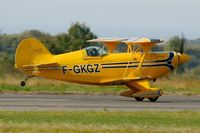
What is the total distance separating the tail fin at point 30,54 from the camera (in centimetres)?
3189

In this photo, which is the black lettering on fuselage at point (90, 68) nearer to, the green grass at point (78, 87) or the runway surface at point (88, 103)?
the runway surface at point (88, 103)

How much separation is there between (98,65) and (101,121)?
11.5 m

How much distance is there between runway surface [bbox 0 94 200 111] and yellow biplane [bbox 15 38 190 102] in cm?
80

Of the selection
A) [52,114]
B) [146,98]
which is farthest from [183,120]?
[146,98]

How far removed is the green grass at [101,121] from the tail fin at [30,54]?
906 centimetres

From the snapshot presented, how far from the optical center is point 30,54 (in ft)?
105

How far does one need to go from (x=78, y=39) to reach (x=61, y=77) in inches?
1479

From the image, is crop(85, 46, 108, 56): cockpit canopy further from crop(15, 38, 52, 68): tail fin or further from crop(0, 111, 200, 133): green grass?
crop(0, 111, 200, 133): green grass

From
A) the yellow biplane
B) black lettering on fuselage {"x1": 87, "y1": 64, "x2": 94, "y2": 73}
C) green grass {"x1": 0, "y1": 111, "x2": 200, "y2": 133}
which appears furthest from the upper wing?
green grass {"x1": 0, "y1": 111, "x2": 200, "y2": 133}

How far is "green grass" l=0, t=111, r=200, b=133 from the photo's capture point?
59.4 ft

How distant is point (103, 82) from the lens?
32.3m

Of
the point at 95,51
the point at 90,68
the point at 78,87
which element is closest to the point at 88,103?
the point at 90,68

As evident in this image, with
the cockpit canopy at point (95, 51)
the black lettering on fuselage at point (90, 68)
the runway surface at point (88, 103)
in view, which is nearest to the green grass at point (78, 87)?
the runway surface at point (88, 103)

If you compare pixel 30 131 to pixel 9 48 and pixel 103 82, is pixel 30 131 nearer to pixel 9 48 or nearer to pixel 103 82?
pixel 103 82
